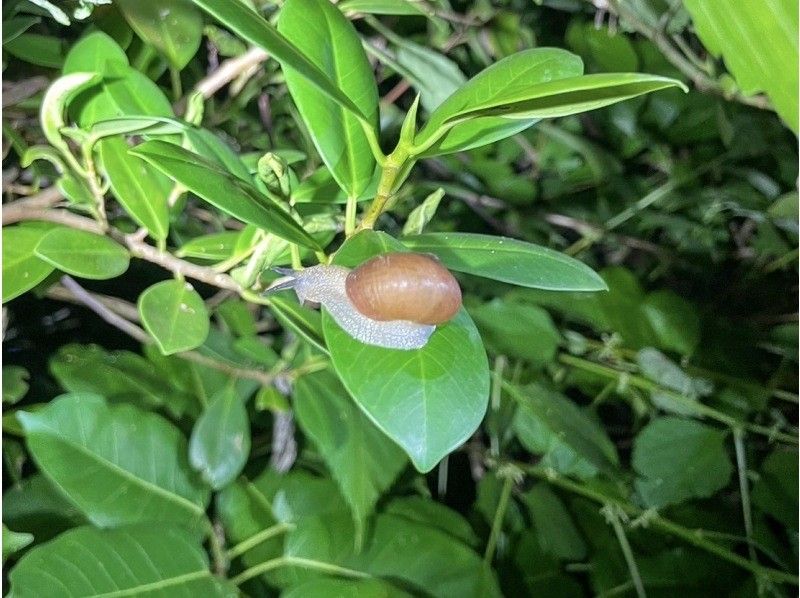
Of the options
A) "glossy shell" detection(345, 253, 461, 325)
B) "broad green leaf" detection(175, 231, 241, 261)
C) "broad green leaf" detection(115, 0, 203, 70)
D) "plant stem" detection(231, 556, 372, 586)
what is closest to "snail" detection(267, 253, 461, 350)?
"glossy shell" detection(345, 253, 461, 325)

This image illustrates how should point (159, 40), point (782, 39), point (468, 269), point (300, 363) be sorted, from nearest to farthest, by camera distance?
point (782, 39), point (468, 269), point (159, 40), point (300, 363)

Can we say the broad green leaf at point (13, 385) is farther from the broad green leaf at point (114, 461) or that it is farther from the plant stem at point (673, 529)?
the plant stem at point (673, 529)

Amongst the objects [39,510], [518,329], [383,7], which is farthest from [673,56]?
[39,510]

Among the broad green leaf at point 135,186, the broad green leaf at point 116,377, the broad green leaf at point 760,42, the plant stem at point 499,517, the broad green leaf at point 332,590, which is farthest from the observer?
the plant stem at point 499,517

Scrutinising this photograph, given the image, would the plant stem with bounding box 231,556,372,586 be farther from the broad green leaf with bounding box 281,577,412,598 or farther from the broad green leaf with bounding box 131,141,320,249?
the broad green leaf with bounding box 131,141,320,249

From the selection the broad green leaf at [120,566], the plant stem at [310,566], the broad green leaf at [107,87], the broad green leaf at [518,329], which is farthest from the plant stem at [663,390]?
the broad green leaf at [107,87]

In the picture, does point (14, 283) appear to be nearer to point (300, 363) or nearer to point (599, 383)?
point (300, 363)

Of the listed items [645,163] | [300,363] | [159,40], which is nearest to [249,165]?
[159,40]
